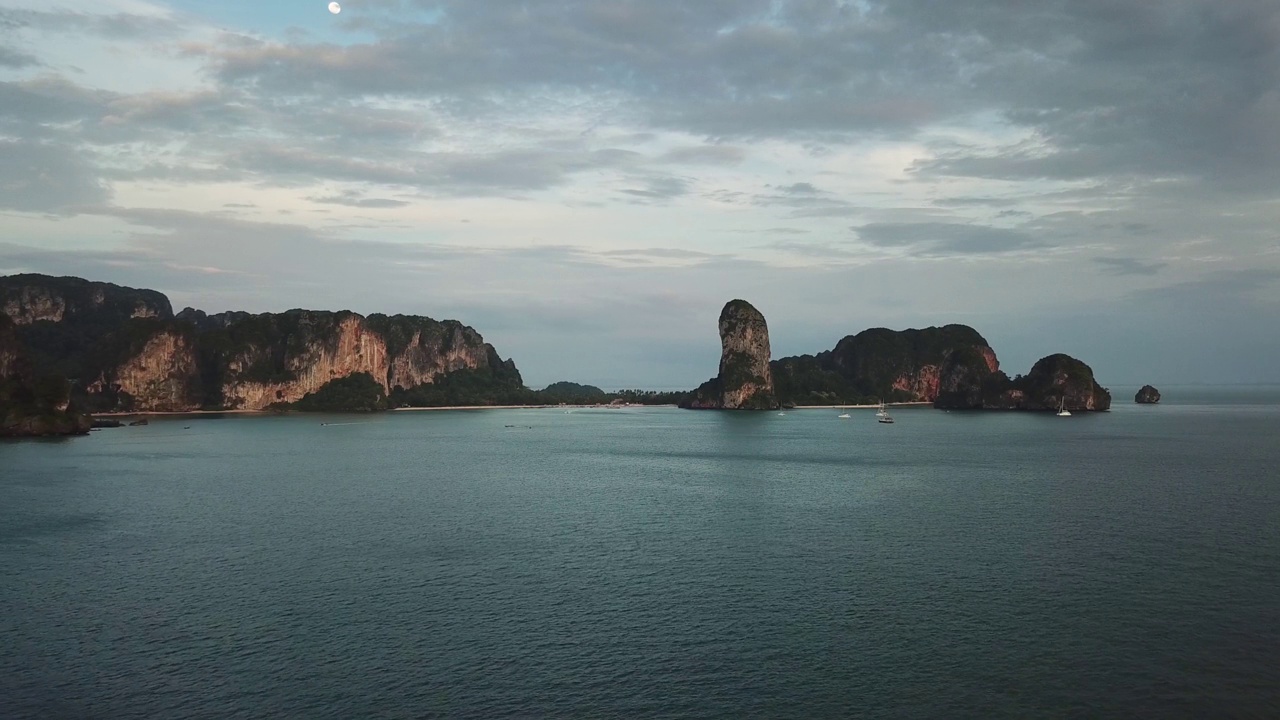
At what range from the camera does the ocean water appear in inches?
1113

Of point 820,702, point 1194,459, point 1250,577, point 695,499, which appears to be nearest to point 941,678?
point 820,702

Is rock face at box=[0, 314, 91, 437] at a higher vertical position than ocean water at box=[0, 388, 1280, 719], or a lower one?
higher

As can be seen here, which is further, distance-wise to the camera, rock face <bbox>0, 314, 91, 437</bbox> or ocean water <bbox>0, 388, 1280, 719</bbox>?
rock face <bbox>0, 314, 91, 437</bbox>

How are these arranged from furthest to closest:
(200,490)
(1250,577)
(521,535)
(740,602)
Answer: (200,490) < (521,535) < (1250,577) < (740,602)

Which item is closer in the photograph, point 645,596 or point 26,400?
point 645,596

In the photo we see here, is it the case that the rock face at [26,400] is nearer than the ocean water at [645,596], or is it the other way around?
the ocean water at [645,596]

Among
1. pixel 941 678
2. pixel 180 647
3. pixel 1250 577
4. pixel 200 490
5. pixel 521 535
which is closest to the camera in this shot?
pixel 941 678

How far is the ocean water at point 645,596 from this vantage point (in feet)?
92.7

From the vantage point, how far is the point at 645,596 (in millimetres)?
39125

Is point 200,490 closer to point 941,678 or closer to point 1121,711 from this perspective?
point 941,678

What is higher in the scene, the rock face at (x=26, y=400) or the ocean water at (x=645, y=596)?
the rock face at (x=26, y=400)

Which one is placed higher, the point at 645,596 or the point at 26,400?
the point at 26,400

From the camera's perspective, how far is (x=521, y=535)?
176ft

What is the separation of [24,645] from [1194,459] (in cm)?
10572
